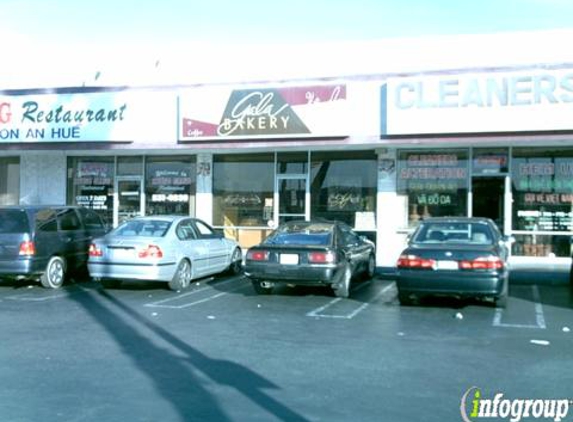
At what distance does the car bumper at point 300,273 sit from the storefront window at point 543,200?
21.9ft

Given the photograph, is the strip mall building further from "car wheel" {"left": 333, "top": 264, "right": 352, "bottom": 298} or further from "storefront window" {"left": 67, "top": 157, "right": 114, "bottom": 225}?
"car wheel" {"left": 333, "top": 264, "right": 352, "bottom": 298}

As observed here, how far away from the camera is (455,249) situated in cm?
1063

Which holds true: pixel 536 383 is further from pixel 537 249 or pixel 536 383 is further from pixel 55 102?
pixel 55 102

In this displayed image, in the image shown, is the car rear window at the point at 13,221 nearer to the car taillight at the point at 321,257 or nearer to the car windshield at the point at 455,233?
the car taillight at the point at 321,257

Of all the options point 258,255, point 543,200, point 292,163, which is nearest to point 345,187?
point 292,163

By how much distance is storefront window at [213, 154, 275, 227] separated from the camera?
59.4 ft

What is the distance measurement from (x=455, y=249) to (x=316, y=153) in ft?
24.6

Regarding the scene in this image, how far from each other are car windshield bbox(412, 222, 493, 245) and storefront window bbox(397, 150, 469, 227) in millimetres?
5135

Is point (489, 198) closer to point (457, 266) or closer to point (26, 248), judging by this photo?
point (457, 266)

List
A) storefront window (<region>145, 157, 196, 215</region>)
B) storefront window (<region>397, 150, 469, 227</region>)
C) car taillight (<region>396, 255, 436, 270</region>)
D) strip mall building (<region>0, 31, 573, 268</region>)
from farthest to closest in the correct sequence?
storefront window (<region>145, 157, 196, 215</region>)
storefront window (<region>397, 150, 469, 227</region>)
strip mall building (<region>0, 31, 573, 268</region>)
car taillight (<region>396, 255, 436, 270</region>)

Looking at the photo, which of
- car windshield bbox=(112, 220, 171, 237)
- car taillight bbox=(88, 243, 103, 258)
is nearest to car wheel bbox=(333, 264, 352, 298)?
car windshield bbox=(112, 220, 171, 237)

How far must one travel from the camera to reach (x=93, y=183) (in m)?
19.6

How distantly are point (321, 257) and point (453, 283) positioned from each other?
2.30 meters

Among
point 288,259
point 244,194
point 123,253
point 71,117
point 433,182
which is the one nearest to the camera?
point 288,259
